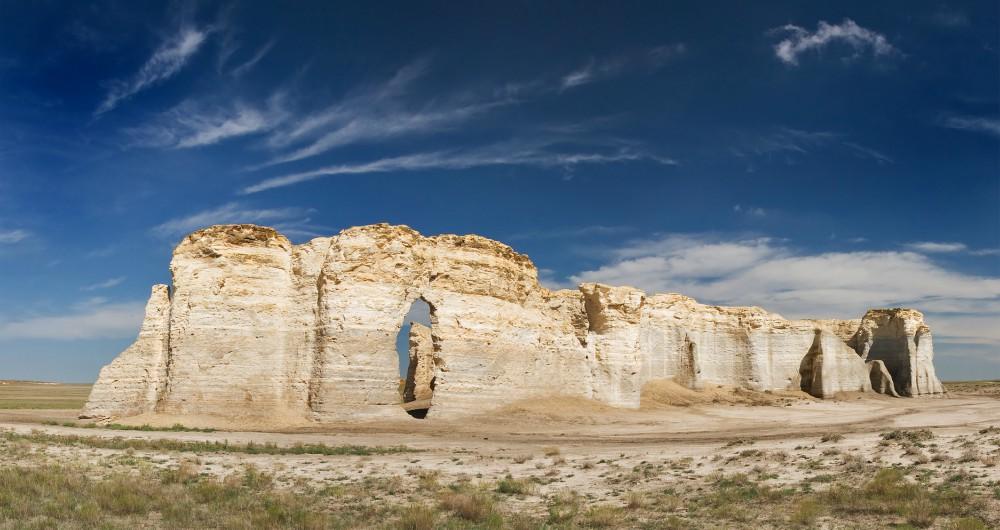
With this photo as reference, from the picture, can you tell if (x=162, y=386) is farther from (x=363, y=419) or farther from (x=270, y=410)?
(x=363, y=419)

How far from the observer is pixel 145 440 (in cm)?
1858

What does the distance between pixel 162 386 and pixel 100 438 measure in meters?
6.62

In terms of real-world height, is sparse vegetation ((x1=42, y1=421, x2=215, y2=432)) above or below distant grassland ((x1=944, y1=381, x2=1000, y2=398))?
above

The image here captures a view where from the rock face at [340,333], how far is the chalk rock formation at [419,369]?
9.44 m

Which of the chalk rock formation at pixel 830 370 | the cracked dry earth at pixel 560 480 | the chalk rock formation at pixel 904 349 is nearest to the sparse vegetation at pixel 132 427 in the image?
the cracked dry earth at pixel 560 480

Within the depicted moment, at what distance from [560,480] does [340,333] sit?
1437 cm

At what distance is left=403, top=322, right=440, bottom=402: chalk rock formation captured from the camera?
39081mm

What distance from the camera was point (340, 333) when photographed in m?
25.4

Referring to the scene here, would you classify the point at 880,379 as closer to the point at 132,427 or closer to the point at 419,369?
the point at 419,369

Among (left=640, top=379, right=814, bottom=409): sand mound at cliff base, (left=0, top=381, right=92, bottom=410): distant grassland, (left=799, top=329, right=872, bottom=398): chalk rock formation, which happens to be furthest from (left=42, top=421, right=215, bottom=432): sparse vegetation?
(left=799, top=329, right=872, bottom=398): chalk rock formation

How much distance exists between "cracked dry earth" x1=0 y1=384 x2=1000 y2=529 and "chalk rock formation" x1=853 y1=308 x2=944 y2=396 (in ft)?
147

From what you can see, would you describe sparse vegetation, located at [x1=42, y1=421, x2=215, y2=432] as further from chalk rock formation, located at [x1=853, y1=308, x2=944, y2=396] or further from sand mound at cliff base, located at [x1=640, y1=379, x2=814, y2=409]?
chalk rock formation, located at [x1=853, y1=308, x2=944, y2=396]

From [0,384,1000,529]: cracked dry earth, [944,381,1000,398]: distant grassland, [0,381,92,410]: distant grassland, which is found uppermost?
[0,384,1000,529]: cracked dry earth

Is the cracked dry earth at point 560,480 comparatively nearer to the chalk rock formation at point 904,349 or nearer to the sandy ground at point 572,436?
the sandy ground at point 572,436
